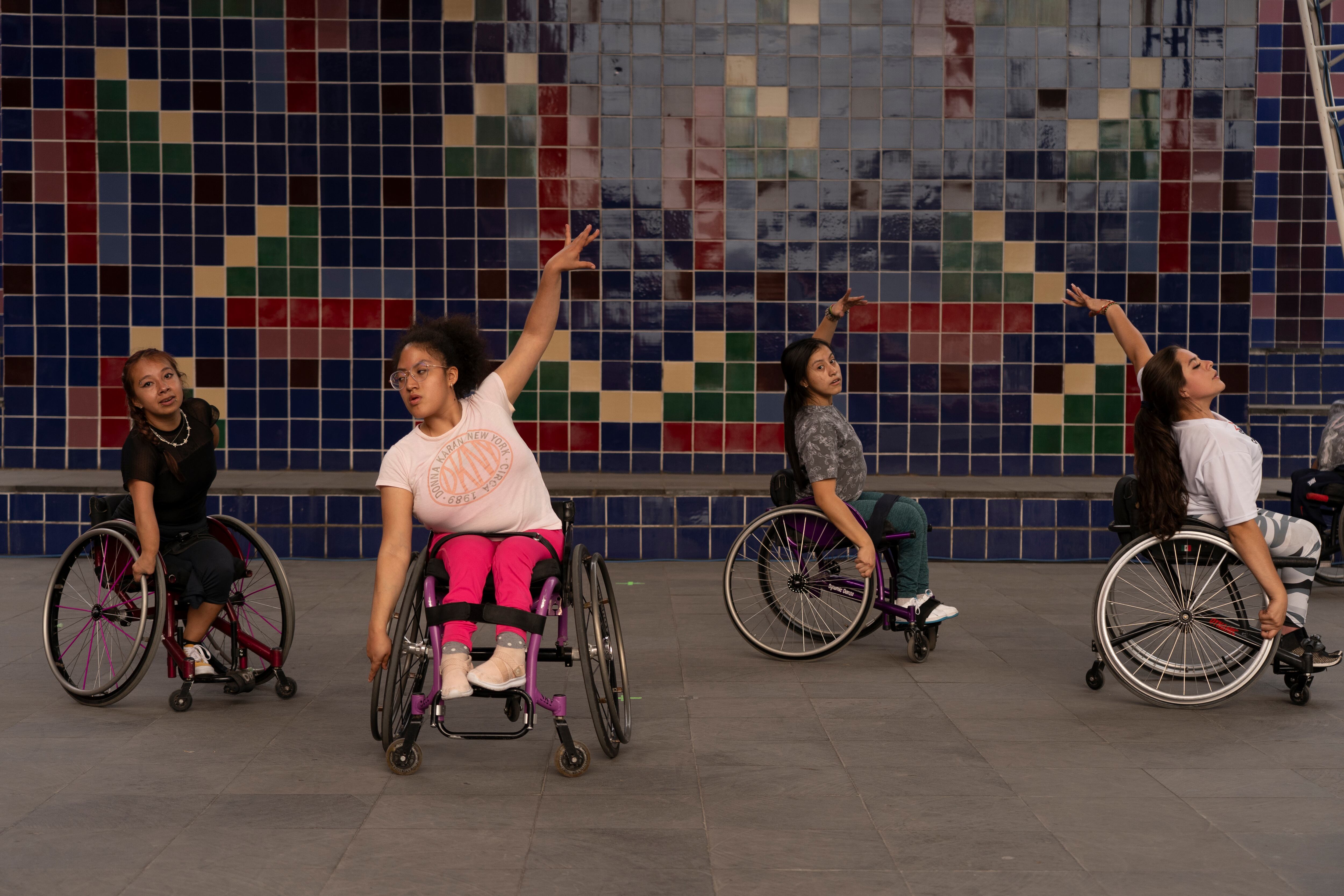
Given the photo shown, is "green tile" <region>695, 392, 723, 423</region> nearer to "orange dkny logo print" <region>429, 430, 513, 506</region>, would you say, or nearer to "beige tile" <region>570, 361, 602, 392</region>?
"beige tile" <region>570, 361, 602, 392</region>

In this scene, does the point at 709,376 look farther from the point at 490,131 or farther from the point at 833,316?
the point at 833,316

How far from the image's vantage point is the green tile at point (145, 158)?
769cm

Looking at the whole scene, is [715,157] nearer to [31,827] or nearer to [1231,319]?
[1231,319]

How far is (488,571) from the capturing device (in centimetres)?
329

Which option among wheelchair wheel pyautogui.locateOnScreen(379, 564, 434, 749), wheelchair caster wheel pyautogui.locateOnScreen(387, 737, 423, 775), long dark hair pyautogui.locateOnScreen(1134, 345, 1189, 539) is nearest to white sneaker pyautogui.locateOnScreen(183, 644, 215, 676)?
wheelchair wheel pyautogui.locateOnScreen(379, 564, 434, 749)

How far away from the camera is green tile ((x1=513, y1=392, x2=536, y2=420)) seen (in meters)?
7.75

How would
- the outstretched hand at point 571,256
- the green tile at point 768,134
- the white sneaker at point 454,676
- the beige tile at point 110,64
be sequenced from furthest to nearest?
the green tile at point 768,134, the beige tile at point 110,64, the outstretched hand at point 571,256, the white sneaker at point 454,676

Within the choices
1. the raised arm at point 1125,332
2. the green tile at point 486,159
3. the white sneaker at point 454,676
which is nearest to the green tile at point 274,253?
the green tile at point 486,159

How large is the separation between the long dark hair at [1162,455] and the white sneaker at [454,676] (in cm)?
216

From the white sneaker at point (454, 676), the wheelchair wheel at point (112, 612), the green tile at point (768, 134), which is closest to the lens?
the white sneaker at point (454, 676)

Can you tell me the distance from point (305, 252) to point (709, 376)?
2.55 meters

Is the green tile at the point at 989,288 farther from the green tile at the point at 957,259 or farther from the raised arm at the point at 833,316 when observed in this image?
the raised arm at the point at 833,316

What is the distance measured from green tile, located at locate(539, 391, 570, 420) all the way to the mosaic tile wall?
0.08 feet

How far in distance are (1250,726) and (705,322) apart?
457 centimetres
